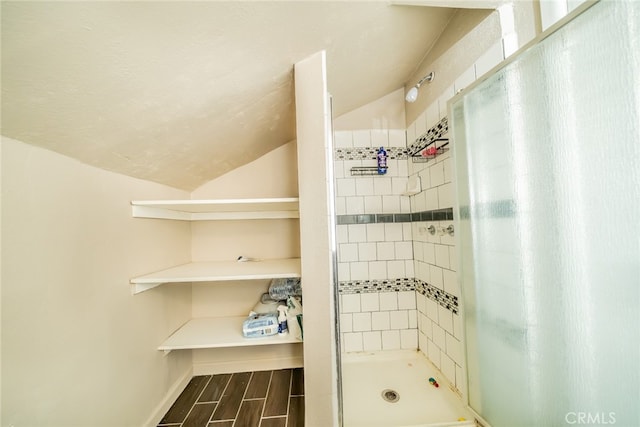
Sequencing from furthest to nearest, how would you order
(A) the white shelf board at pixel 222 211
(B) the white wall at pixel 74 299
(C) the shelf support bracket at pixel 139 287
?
(A) the white shelf board at pixel 222 211 → (C) the shelf support bracket at pixel 139 287 → (B) the white wall at pixel 74 299

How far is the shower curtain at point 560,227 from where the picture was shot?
60cm

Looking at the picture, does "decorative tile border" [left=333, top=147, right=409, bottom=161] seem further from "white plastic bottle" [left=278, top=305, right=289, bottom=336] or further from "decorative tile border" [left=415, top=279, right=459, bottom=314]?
"white plastic bottle" [left=278, top=305, right=289, bottom=336]

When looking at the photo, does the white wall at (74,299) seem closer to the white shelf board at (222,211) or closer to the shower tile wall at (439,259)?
the white shelf board at (222,211)

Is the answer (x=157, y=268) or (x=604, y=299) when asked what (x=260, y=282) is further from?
(x=604, y=299)

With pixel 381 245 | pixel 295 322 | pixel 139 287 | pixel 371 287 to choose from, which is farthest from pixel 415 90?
pixel 139 287

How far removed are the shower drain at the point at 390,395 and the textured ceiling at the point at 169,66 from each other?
179cm

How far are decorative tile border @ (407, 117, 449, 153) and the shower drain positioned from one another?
161cm

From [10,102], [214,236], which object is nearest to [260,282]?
[214,236]

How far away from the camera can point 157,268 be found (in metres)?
1.24

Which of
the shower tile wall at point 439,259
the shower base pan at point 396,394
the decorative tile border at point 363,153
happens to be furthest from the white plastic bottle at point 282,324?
the decorative tile border at point 363,153

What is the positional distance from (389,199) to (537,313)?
1.06 metres

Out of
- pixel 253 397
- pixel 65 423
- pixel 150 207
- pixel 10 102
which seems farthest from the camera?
pixel 253 397

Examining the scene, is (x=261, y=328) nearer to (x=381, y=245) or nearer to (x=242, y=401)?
(x=242, y=401)

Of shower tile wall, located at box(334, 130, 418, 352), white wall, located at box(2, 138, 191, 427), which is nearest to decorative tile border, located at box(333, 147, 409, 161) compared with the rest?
shower tile wall, located at box(334, 130, 418, 352)
